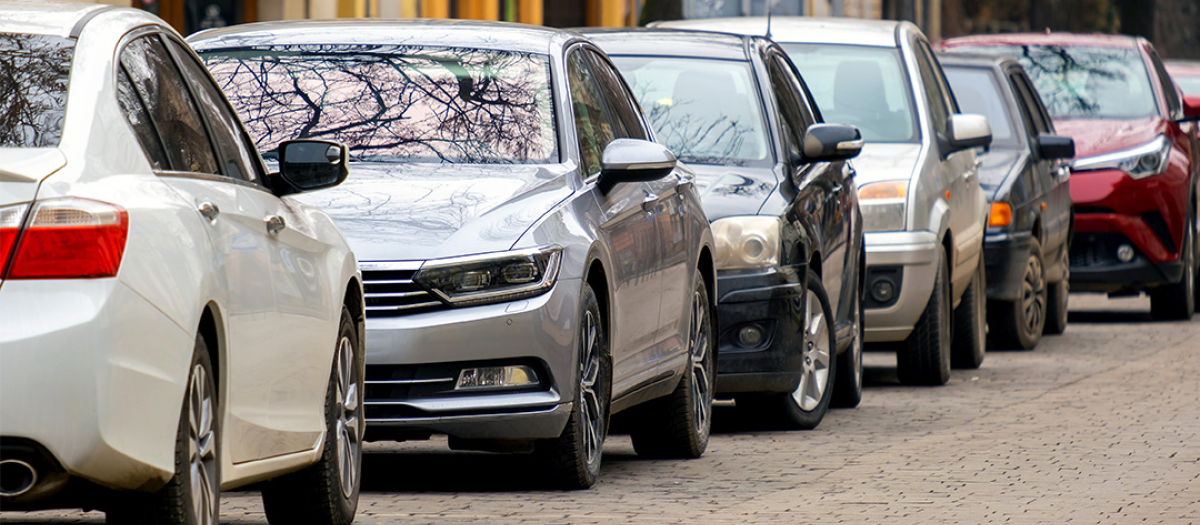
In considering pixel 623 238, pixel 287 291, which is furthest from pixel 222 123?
pixel 623 238

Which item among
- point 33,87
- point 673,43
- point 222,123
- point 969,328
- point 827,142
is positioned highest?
point 33,87

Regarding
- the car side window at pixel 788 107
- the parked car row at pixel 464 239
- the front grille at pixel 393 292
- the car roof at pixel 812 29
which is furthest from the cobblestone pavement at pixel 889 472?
the car roof at pixel 812 29

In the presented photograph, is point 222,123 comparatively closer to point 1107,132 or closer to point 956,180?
point 956,180

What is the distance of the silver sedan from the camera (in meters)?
7.62

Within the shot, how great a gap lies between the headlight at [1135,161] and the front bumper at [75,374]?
13.6 m

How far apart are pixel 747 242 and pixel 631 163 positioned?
1.93m

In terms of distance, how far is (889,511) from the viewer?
7703 millimetres

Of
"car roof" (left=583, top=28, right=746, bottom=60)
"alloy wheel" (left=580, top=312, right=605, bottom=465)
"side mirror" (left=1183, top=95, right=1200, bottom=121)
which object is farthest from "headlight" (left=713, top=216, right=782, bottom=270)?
"side mirror" (left=1183, top=95, right=1200, bottom=121)

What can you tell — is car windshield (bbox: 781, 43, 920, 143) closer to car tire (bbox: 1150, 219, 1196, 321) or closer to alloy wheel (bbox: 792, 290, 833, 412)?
alloy wheel (bbox: 792, 290, 833, 412)

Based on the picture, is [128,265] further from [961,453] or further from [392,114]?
[961,453]

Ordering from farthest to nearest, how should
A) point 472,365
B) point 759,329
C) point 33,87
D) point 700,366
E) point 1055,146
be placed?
1. point 1055,146
2. point 759,329
3. point 700,366
4. point 472,365
5. point 33,87

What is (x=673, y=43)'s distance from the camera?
11.4 m

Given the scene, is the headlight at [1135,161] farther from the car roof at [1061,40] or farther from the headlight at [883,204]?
the headlight at [883,204]

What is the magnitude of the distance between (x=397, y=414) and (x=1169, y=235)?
440 inches
